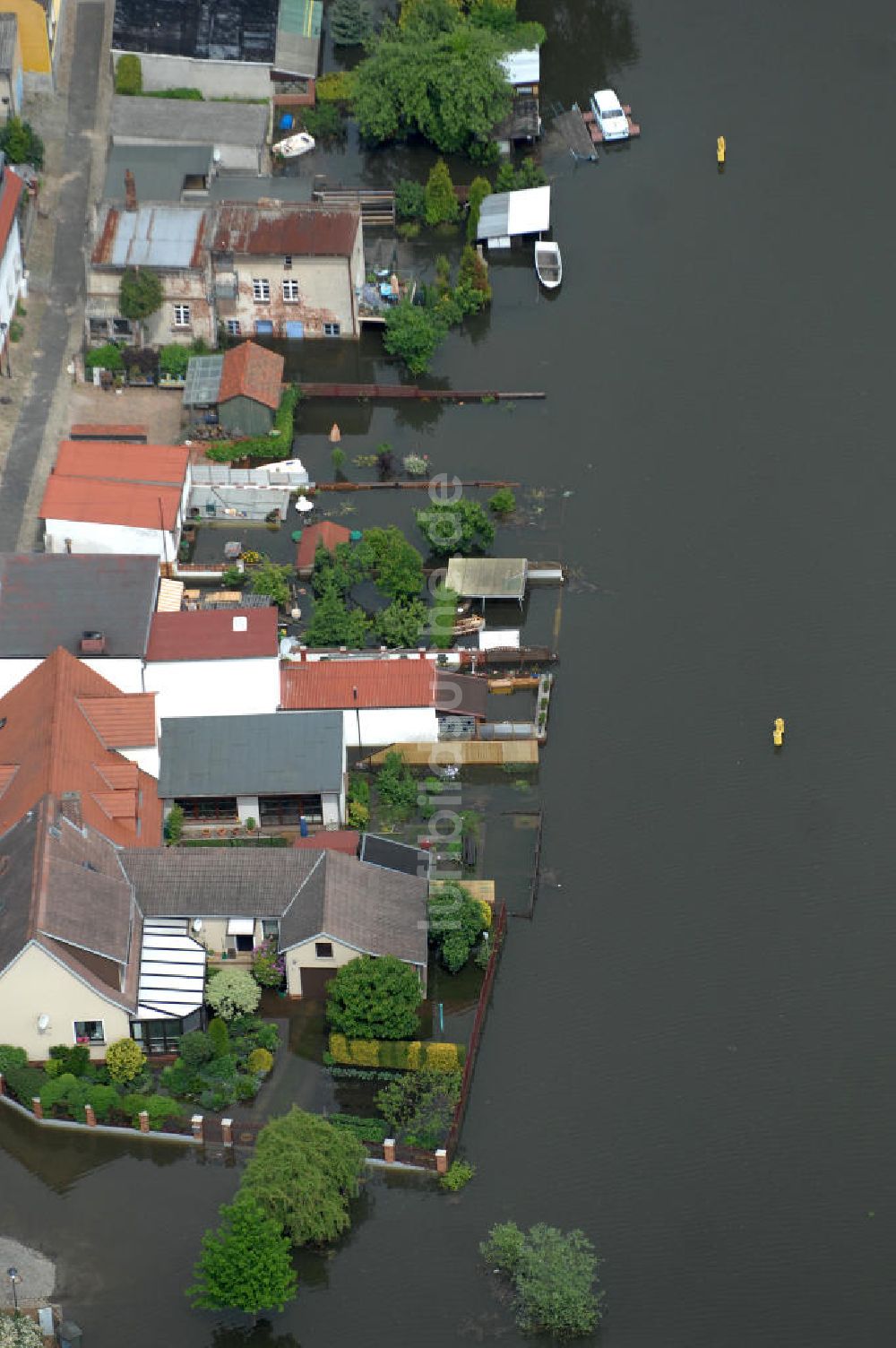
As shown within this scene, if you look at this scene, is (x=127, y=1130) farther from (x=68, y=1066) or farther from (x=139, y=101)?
(x=139, y=101)

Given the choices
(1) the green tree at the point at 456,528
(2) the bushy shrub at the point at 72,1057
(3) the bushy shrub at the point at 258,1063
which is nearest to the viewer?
(2) the bushy shrub at the point at 72,1057

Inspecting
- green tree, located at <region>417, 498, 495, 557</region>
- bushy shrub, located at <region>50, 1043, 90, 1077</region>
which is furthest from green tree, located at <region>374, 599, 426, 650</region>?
bushy shrub, located at <region>50, 1043, 90, 1077</region>

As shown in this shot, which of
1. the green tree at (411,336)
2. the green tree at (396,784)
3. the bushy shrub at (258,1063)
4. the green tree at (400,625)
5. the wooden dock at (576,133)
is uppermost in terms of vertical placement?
the wooden dock at (576,133)

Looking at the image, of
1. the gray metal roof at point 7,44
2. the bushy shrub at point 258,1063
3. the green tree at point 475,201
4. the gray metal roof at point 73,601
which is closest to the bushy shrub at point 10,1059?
the bushy shrub at point 258,1063

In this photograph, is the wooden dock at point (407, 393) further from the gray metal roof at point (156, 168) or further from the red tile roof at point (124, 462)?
the gray metal roof at point (156, 168)

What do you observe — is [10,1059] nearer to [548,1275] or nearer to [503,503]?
[548,1275]

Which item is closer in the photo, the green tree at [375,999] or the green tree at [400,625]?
the green tree at [375,999]

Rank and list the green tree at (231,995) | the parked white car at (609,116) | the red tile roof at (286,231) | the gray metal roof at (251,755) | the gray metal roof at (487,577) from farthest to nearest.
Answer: the parked white car at (609,116), the red tile roof at (286,231), the gray metal roof at (487,577), the gray metal roof at (251,755), the green tree at (231,995)

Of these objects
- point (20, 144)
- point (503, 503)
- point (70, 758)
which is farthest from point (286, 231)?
point (70, 758)
